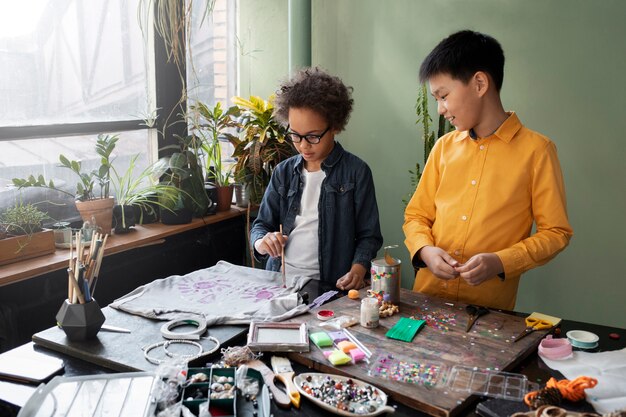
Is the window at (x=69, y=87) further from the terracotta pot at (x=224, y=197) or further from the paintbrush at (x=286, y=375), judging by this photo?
the paintbrush at (x=286, y=375)

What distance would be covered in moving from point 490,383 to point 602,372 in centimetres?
31

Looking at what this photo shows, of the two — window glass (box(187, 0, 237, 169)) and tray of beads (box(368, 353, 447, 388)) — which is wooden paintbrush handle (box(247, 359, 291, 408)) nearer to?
tray of beads (box(368, 353, 447, 388))

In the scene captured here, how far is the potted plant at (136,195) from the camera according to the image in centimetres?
307

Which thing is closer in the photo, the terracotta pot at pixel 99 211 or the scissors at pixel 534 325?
the scissors at pixel 534 325

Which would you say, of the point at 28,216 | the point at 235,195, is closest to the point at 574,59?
the point at 235,195

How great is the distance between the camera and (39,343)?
1600 mm

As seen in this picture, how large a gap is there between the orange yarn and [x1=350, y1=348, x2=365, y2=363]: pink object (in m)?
0.39

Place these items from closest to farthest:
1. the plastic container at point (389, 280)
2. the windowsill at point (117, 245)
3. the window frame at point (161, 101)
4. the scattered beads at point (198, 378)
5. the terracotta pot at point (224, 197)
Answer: the scattered beads at point (198, 378) → the plastic container at point (389, 280) → the windowsill at point (117, 245) → the window frame at point (161, 101) → the terracotta pot at point (224, 197)

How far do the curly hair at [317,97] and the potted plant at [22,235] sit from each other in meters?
Result: 1.24

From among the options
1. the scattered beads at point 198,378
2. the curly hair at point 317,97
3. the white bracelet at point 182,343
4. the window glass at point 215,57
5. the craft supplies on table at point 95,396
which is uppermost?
the window glass at point 215,57

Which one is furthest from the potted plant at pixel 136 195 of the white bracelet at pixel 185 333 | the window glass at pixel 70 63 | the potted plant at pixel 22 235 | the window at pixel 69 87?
the white bracelet at pixel 185 333

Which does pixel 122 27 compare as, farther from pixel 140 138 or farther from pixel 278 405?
pixel 278 405

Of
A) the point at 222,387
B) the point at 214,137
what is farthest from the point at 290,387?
the point at 214,137

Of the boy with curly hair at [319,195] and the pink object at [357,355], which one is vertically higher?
the boy with curly hair at [319,195]
